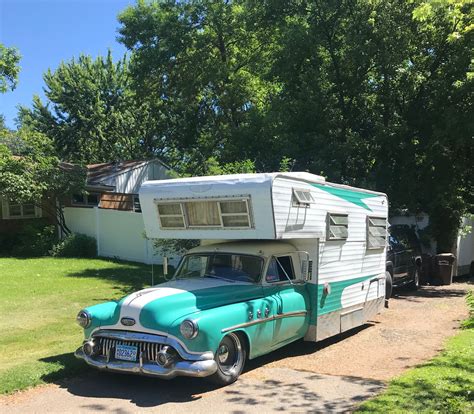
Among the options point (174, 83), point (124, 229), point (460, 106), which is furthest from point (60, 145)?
point (460, 106)

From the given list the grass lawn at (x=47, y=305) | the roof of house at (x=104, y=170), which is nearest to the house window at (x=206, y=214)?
the grass lawn at (x=47, y=305)

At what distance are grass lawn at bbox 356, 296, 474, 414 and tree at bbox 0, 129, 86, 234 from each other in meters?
17.1

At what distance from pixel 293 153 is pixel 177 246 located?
4.83 m

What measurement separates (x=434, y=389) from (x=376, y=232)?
494cm

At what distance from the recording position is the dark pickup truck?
13.5 m

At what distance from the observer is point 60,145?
119 feet

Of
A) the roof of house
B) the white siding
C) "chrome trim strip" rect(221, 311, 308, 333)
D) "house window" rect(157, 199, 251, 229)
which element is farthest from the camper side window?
the roof of house

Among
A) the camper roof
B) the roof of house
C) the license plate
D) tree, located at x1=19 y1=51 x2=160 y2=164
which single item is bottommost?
the license plate

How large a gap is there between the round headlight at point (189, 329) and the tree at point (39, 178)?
16018 millimetres

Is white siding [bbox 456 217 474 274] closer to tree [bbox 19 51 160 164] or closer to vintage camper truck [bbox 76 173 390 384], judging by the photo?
vintage camper truck [bbox 76 173 390 384]

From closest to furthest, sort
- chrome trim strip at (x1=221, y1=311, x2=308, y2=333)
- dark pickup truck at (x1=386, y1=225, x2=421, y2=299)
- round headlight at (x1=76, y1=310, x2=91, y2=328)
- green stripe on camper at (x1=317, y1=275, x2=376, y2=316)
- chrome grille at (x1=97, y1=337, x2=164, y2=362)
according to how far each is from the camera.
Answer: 1. chrome grille at (x1=97, y1=337, x2=164, y2=362)
2. chrome trim strip at (x1=221, y1=311, x2=308, y2=333)
3. round headlight at (x1=76, y1=310, x2=91, y2=328)
4. green stripe on camper at (x1=317, y1=275, x2=376, y2=316)
5. dark pickup truck at (x1=386, y1=225, x2=421, y2=299)

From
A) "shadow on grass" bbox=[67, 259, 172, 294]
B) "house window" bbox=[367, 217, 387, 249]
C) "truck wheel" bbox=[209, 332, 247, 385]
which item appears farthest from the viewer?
"shadow on grass" bbox=[67, 259, 172, 294]

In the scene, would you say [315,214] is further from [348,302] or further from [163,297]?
[163,297]

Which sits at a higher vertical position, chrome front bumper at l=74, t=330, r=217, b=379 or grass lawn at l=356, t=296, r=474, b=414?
chrome front bumper at l=74, t=330, r=217, b=379
